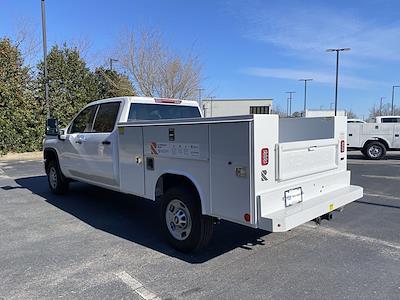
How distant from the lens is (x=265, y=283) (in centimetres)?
394

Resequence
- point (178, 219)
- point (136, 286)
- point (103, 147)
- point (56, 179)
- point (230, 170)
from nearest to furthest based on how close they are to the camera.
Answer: point (136, 286), point (230, 170), point (178, 219), point (103, 147), point (56, 179)

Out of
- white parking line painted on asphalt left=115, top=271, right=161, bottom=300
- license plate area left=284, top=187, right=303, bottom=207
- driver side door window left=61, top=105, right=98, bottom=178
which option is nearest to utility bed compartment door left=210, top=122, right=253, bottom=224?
license plate area left=284, top=187, right=303, bottom=207

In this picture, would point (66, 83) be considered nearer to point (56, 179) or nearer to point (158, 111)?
point (56, 179)

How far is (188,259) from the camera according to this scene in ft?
15.3

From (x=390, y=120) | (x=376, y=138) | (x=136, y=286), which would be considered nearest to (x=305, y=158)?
(x=136, y=286)

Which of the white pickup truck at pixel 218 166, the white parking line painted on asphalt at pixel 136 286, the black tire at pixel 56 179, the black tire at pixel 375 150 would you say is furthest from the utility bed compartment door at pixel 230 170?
the black tire at pixel 375 150

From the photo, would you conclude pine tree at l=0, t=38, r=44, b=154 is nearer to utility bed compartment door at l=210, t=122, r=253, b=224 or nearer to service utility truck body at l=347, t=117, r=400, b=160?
service utility truck body at l=347, t=117, r=400, b=160

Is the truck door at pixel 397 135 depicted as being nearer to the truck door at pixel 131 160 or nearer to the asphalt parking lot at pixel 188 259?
the asphalt parking lot at pixel 188 259

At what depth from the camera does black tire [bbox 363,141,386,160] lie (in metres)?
16.8

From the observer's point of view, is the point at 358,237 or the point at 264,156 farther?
the point at 358,237

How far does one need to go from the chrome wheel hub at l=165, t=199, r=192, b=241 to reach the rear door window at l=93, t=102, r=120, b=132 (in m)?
1.99

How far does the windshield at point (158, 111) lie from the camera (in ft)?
20.7

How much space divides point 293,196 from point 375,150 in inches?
563

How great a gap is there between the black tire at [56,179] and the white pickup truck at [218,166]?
1.98 metres
